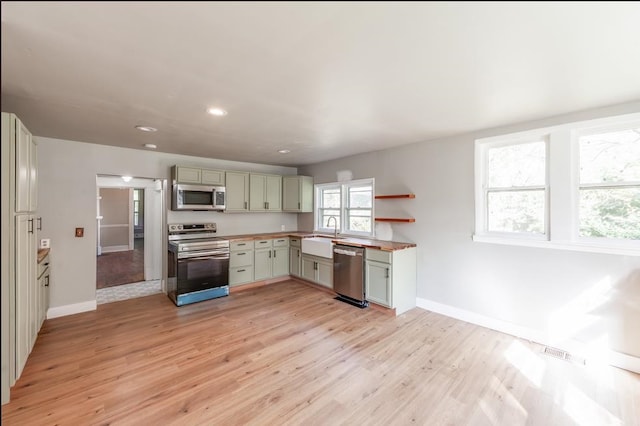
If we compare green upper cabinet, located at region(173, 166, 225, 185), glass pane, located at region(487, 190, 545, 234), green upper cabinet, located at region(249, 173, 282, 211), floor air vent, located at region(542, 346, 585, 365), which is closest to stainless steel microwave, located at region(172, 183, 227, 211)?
green upper cabinet, located at region(173, 166, 225, 185)

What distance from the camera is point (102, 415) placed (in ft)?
6.33

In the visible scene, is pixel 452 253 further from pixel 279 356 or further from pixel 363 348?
pixel 279 356

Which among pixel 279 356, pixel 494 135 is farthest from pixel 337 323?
pixel 494 135

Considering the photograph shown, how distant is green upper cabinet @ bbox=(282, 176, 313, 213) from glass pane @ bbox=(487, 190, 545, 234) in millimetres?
3288

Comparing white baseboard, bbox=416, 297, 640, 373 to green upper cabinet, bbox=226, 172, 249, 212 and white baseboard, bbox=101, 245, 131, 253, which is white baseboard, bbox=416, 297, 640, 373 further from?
white baseboard, bbox=101, 245, 131, 253

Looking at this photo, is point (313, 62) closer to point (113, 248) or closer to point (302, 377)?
point (302, 377)

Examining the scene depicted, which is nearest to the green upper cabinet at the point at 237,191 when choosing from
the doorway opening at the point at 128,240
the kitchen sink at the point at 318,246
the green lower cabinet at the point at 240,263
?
the green lower cabinet at the point at 240,263

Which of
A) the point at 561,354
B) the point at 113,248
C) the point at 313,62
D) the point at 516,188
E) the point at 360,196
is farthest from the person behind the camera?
the point at 113,248

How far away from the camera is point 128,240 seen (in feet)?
28.1

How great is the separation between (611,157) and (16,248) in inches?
203

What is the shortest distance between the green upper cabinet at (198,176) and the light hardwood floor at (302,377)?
2.12 metres

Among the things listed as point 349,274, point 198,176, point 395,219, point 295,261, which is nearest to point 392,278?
point 349,274

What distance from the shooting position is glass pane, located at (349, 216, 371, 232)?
4805mm

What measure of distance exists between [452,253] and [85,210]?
512cm
